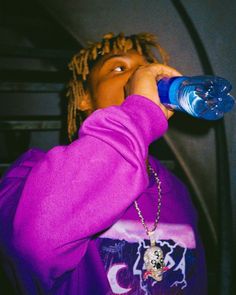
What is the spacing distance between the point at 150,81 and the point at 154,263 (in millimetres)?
558

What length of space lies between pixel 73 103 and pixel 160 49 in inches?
17.6

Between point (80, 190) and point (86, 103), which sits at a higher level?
point (86, 103)

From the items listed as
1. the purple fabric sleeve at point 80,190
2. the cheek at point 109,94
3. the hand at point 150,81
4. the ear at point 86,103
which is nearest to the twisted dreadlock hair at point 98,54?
the ear at point 86,103

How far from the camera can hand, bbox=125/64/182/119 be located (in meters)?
0.63

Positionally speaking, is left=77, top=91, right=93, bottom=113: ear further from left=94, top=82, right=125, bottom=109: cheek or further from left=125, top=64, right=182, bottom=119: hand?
left=125, top=64, right=182, bottom=119: hand

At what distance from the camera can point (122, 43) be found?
44.8 inches

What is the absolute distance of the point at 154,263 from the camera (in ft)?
2.79

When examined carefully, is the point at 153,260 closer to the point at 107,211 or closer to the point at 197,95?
the point at 107,211

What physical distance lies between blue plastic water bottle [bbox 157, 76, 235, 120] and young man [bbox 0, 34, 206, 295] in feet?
0.11

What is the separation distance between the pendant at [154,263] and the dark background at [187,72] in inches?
8.5

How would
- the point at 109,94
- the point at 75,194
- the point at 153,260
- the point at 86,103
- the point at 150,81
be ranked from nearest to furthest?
the point at 75,194 < the point at 150,81 < the point at 153,260 < the point at 109,94 < the point at 86,103

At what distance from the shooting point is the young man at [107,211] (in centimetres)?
52

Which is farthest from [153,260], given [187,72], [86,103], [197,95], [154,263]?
[187,72]

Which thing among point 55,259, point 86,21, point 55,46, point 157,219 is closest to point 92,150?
point 55,259
